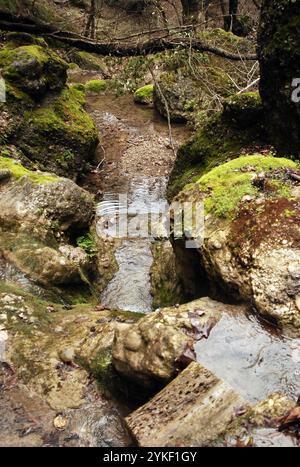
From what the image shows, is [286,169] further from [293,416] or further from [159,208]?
[159,208]

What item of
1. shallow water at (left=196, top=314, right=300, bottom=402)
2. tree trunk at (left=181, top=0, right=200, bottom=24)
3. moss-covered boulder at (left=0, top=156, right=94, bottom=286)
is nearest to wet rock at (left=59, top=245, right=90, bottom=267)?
moss-covered boulder at (left=0, top=156, right=94, bottom=286)

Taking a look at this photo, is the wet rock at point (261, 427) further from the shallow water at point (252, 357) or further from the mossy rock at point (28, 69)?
the mossy rock at point (28, 69)

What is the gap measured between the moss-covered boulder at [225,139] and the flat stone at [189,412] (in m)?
5.59

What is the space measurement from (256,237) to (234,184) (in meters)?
0.98

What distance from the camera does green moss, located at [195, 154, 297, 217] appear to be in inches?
189

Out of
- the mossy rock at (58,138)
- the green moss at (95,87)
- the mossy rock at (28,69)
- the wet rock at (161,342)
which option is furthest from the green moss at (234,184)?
the green moss at (95,87)

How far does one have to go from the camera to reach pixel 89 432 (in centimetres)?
364

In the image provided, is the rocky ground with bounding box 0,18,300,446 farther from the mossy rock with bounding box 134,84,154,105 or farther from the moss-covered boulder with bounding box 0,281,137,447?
the mossy rock with bounding box 134,84,154,105

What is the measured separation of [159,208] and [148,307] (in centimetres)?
353

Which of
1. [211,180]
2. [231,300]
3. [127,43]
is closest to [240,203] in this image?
[211,180]

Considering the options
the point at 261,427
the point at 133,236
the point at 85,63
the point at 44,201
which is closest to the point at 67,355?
the point at 261,427

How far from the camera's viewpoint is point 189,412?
3.19 metres

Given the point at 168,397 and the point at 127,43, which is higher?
the point at 127,43

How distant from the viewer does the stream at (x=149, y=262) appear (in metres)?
3.67
